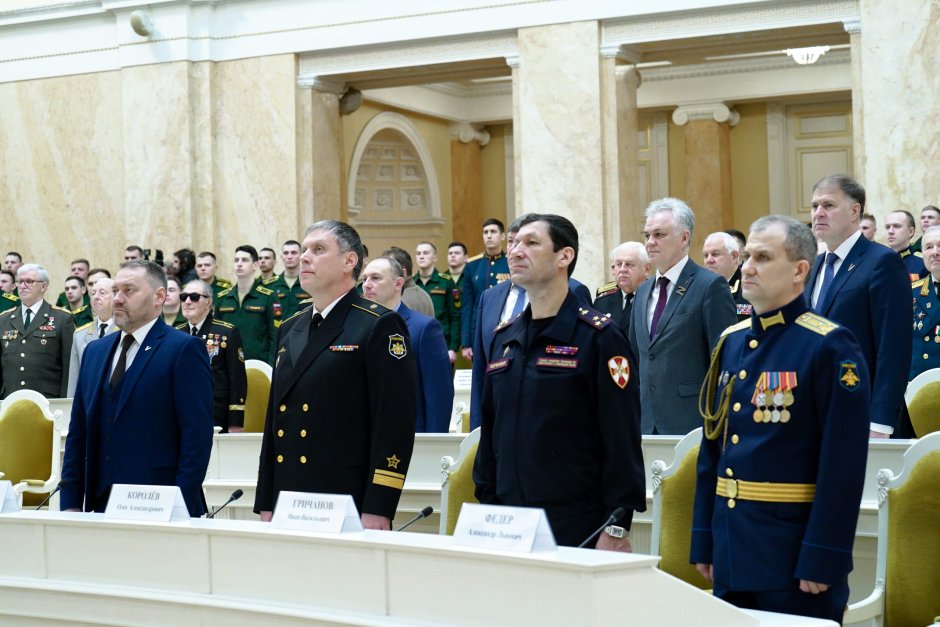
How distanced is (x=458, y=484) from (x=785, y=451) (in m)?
1.52

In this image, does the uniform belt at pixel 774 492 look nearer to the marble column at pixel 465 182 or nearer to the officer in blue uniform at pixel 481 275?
the officer in blue uniform at pixel 481 275

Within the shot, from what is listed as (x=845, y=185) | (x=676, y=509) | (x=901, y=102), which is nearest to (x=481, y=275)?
(x=901, y=102)

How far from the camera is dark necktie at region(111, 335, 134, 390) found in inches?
163

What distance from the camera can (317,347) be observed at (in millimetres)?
3805

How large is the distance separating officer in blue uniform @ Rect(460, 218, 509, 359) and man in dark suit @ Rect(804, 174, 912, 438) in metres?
5.86

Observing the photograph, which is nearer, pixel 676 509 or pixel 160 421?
pixel 676 509

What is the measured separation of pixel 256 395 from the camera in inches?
281

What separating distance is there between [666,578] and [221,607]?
107 cm

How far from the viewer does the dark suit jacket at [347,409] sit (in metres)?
3.70

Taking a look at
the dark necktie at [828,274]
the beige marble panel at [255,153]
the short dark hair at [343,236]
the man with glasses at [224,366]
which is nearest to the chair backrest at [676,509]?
the dark necktie at [828,274]

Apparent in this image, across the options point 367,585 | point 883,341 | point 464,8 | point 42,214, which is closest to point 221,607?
point 367,585

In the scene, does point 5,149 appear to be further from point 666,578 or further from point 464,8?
point 666,578

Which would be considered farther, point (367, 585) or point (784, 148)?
point (784, 148)

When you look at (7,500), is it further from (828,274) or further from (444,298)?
(444,298)
